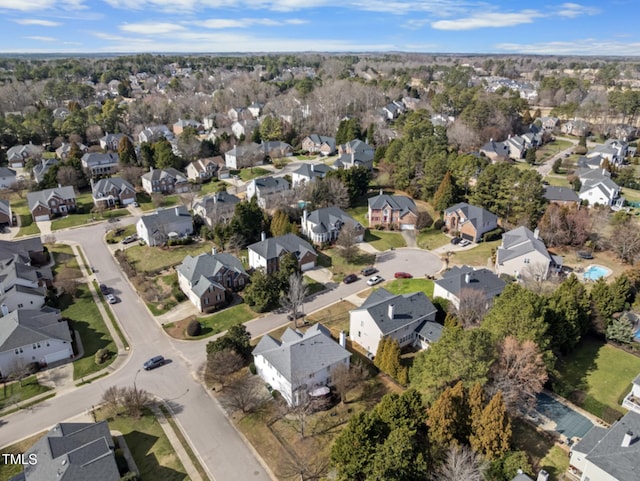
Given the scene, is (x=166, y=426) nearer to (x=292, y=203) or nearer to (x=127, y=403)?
(x=127, y=403)

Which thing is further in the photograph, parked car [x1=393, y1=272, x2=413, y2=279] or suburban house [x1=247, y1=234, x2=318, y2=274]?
parked car [x1=393, y1=272, x2=413, y2=279]

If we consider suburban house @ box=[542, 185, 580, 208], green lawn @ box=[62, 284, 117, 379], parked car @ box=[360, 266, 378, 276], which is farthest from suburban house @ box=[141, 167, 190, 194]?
suburban house @ box=[542, 185, 580, 208]

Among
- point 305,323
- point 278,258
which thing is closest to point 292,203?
point 278,258

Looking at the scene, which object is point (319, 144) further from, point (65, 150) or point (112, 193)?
point (65, 150)

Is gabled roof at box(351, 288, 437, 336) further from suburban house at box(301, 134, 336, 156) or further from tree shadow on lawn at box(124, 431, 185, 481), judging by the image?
suburban house at box(301, 134, 336, 156)

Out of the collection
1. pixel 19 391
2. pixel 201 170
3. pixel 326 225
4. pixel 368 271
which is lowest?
pixel 19 391

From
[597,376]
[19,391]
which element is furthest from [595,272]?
[19,391]
